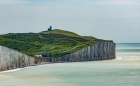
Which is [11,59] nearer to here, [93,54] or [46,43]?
[93,54]

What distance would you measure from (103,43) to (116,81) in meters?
65.7

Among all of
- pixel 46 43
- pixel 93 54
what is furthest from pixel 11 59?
pixel 46 43

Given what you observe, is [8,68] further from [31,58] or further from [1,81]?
[1,81]

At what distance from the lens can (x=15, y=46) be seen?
143500mm

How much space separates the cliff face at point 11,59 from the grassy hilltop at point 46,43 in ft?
76.6

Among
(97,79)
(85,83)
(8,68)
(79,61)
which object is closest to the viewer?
(85,83)

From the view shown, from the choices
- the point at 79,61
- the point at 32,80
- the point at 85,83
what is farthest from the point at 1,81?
the point at 79,61

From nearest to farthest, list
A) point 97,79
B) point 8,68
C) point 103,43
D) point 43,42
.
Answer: point 97,79 < point 8,68 < point 103,43 < point 43,42

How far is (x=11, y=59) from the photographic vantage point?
88.4m

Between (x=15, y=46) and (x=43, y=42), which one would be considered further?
(x=43, y=42)

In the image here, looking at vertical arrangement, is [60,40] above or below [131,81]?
above

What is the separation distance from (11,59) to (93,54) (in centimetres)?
4109

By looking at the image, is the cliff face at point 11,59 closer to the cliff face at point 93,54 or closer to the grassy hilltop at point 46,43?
the cliff face at point 93,54

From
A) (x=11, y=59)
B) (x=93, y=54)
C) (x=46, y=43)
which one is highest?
(x=46, y=43)
